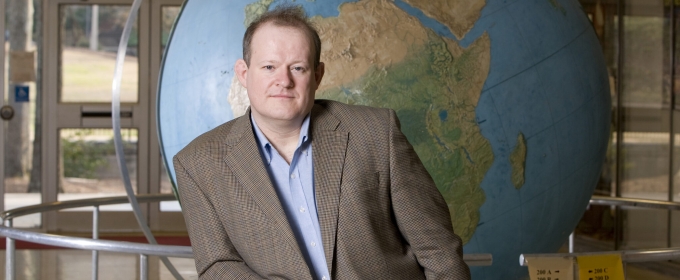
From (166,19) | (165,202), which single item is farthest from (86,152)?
(166,19)

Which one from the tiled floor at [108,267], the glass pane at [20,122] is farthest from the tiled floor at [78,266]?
the glass pane at [20,122]

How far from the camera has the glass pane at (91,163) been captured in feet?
29.4

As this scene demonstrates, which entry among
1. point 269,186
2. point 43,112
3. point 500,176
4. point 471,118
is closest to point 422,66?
point 471,118

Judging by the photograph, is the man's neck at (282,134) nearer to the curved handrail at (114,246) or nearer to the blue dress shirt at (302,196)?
the blue dress shirt at (302,196)

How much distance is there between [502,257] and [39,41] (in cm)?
727

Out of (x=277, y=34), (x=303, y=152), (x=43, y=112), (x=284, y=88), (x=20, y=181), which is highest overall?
(x=277, y=34)

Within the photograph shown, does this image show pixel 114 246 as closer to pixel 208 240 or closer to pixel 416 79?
pixel 208 240

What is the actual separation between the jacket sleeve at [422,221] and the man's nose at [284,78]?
0.76ft

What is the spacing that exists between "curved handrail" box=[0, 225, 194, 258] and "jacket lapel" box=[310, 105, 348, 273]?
70 cm

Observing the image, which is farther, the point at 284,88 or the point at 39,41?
the point at 39,41

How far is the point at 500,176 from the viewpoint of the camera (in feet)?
8.11

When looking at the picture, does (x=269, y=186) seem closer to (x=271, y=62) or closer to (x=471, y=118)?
(x=271, y=62)

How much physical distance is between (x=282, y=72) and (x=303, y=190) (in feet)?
0.79

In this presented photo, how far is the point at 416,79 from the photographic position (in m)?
2.38
